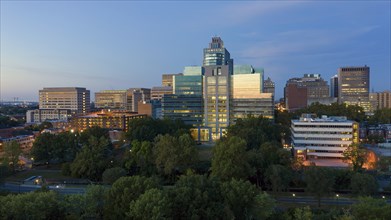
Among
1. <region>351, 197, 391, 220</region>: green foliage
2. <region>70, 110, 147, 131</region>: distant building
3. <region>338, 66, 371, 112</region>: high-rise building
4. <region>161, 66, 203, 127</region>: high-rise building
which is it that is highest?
<region>338, 66, 371, 112</region>: high-rise building

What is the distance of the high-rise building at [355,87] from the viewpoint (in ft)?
Result: 506

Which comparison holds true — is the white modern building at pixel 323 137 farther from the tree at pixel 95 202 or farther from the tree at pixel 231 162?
the tree at pixel 95 202

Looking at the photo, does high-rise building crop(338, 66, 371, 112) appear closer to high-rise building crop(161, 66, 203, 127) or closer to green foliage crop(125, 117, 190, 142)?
high-rise building crop(161, 66, 203, 127)

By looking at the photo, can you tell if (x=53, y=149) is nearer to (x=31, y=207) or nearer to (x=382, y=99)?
(x=31, y=207)

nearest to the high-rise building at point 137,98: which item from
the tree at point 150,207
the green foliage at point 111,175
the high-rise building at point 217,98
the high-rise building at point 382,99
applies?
the high-rise building at point 217,98

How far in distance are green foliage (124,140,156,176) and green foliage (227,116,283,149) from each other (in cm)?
1880

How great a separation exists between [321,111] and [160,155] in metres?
73.0

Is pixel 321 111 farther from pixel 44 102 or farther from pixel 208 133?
pixel 44 102

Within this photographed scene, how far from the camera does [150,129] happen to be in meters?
71.8

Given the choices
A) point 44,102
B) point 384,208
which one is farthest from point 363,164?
point 44,102

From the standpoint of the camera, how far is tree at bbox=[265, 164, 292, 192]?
1543 inches

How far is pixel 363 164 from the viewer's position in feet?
173

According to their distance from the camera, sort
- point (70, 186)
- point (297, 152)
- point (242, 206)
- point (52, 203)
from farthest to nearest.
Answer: point (297, 152)
point (70, 186)
point (242, 206)
point (52, 203)

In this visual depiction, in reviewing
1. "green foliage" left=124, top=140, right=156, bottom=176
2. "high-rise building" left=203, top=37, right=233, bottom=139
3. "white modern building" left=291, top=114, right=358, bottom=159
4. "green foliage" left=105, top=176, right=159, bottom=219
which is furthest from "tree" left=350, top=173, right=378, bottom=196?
"high-rise building" left=203, top=37, right=233, bottom=139
